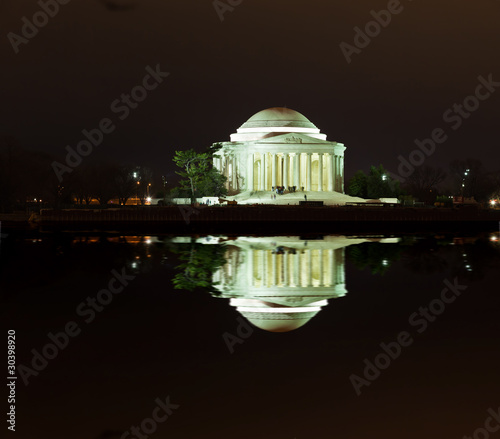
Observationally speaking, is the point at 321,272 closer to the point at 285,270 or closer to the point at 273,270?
the point at 285,270

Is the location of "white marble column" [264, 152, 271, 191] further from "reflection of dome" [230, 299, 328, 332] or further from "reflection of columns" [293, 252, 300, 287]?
"reflection of dome" [230, 299, 328, 332]

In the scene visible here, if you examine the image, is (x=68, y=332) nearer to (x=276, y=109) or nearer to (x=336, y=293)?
(x=336, y=293)

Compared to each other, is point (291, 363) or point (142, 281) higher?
point (142, 281)

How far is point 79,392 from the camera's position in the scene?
13.7 m

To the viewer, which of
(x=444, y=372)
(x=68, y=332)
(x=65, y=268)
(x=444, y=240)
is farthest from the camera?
(x=444, y=240)

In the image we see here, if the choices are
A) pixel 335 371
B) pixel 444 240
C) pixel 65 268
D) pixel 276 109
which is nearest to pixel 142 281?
pixel 65 268

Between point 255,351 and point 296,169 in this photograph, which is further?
point 296,169

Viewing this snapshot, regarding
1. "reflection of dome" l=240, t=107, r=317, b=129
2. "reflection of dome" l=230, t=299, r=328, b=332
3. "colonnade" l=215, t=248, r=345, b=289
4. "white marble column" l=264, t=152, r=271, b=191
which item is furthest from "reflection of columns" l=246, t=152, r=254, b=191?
"reflection of dome" l=230, t=299, r=328, b=332

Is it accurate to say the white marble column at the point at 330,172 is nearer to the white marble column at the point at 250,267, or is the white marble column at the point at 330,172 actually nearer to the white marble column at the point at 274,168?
the white marble column at the point at 274,168

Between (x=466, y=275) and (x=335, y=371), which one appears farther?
(x=466, y=275)

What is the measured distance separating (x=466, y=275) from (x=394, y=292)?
6.57 m

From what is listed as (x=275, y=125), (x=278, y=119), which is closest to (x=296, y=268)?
(x=275, y=125)

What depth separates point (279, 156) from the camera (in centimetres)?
13212

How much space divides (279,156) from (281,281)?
344 ft
